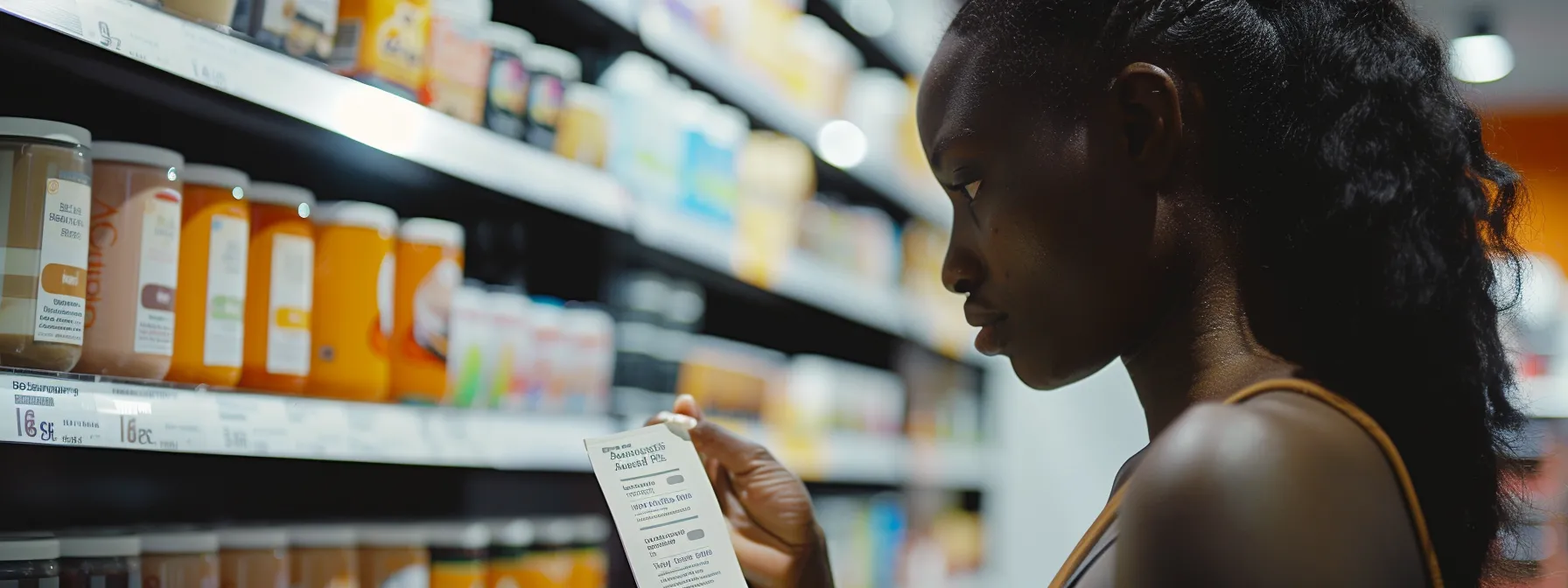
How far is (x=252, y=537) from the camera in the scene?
52.2 inches

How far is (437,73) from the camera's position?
1.59 m

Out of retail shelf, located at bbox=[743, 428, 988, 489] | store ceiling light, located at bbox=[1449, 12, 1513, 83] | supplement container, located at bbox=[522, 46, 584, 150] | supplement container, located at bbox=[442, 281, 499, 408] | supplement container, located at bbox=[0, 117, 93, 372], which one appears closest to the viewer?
supplement container, located at bbox=[0, 117, 93, 372]

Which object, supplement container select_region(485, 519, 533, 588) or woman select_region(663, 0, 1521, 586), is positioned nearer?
Result: woman select_region(663, 0, 1521, 586)

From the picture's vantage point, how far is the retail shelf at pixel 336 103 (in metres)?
1.08

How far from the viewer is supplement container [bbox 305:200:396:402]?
142 cm

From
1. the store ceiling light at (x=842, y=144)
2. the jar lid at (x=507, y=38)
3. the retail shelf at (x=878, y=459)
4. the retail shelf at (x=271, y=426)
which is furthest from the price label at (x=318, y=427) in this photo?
the store ceiling light at (x=842, y=144)

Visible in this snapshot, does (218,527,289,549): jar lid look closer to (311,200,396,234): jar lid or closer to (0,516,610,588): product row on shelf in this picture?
(0,516,610,588): product row on shelf

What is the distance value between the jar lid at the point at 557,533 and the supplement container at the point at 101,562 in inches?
23.8

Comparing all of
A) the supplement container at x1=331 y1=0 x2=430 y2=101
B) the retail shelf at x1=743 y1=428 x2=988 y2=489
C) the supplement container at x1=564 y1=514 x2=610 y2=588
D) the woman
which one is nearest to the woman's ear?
the woman

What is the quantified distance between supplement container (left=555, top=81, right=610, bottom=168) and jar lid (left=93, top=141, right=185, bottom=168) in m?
0.67

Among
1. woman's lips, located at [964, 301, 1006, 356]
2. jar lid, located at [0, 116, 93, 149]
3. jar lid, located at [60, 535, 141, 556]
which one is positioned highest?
jar lid, located at [0, 116, 93, 149]

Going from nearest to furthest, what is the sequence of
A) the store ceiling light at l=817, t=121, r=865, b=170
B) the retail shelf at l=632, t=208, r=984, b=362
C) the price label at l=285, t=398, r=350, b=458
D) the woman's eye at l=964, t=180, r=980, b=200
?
the woman's eye at l=964, t=180, r=980, b=200 < the price label at l=285, t=398, r=350, b=458 < the retail shelf at l=632, t=208, r=984, b=362 < the store ceiling light at l=817, t=121, r=865, b=170

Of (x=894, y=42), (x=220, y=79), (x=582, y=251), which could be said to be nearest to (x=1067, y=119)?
(x=220, y=79)

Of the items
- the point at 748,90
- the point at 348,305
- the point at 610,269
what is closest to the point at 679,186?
the point at 610,269
